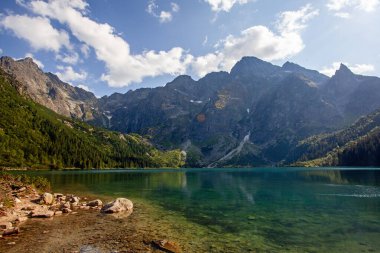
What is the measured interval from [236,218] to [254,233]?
30.0ft

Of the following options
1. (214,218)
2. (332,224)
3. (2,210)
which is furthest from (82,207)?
(332,224)

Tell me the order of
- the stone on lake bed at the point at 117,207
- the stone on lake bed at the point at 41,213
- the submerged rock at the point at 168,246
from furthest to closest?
the stone on lake bed at the point at 117,207
the stone on lake bed at the point at 41,213
the submerged rock at the point at 168,246

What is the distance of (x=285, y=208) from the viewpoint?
5141 cm

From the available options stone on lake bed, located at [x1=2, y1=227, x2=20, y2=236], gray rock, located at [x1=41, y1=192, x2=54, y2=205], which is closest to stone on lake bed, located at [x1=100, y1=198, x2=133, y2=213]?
gray rock, located at [x1=41, y1=192, x2=54, y2=205]

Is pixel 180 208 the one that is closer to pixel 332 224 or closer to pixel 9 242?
pixel 332 224

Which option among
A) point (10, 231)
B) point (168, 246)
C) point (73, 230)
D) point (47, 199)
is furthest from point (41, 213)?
point (168, 246)

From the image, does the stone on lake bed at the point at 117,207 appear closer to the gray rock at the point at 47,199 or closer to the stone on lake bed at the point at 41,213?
the stone on lake bed at the point at 41,213

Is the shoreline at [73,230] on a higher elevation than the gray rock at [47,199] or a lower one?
lower

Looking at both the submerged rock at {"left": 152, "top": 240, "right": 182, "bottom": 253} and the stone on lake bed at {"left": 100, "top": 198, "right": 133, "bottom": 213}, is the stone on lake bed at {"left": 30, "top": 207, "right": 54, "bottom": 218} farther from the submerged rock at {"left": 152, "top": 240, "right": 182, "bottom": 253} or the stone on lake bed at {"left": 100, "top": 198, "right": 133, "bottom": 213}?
the submerged rock at {"left": 152, "top": 240, "right": 182, "bottom": 253}

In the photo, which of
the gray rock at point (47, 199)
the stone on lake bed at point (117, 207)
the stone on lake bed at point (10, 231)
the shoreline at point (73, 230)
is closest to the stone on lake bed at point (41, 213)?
the shoreline at point (73, 230)

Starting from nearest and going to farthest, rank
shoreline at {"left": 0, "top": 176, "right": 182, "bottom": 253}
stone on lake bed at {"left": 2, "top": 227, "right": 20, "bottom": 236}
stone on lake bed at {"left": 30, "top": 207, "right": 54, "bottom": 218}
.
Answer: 1. shoreline at {"left": 0, "top": 176, "right": 182, "bottom": 253}
2. stone on lake bed at {"left": 2, "top": 227, "right": 20, "bottom": 236}
3. stone on lake bed at {"left": 30, "top": 207, "right": 54, "bottom": 218}

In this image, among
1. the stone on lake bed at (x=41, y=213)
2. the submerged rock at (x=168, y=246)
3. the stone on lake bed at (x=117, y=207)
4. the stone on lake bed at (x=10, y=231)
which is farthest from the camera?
the stone on lake bed at (x=117, y=207)

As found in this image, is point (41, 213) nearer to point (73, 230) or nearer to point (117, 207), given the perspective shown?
point (73, 230)

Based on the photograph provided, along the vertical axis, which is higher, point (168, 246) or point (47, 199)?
point (47, 199)
